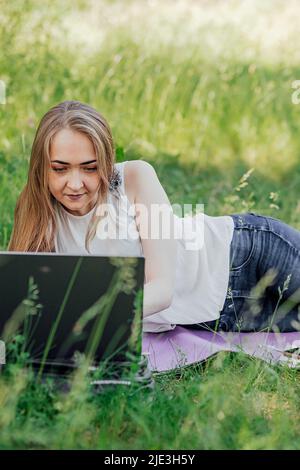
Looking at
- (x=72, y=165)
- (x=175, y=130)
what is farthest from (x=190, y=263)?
(x=175, y=130)

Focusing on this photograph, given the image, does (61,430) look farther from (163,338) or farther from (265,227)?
(265,227)

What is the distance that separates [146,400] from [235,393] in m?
0.27

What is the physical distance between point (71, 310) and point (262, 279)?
104 cm

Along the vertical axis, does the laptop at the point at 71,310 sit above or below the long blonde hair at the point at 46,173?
below

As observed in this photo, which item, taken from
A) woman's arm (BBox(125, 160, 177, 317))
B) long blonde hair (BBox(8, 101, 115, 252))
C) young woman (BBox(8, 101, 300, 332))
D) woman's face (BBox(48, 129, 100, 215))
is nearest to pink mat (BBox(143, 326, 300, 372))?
young woman (BBox(8, 101, 300, 332))

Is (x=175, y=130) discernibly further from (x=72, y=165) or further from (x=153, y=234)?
(x=72, y=165)

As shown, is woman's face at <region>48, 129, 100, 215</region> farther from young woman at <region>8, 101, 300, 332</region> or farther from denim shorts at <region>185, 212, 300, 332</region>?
denim shorts at <region>185, 212, 300, 332</region>

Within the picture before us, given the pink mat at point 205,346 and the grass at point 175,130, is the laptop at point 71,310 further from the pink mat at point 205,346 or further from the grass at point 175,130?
the pink mat at point 205,346

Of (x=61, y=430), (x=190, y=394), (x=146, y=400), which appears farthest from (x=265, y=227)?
(x=61, y=430)

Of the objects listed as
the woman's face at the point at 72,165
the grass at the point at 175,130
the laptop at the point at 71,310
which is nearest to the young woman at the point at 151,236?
the woman's face at the point at 72,165

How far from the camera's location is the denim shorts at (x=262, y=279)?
3.09 meters

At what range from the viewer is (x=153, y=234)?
9.30 ft

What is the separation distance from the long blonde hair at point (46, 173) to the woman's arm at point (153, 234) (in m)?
0.10

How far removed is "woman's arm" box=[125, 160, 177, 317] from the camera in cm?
271
